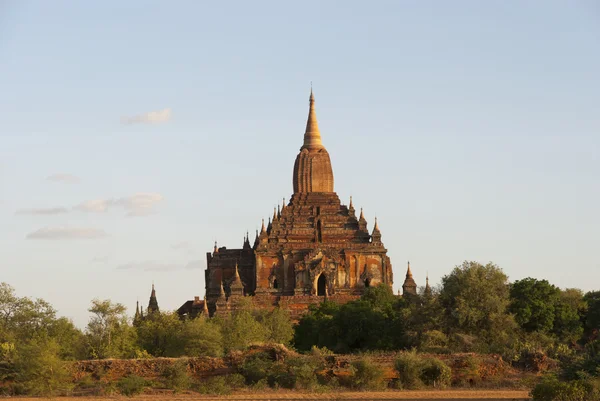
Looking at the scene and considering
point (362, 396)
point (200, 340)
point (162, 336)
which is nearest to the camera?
point (362, 396)

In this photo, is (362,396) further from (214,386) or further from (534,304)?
(534,304)

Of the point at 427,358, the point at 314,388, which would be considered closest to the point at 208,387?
the point at 314,388

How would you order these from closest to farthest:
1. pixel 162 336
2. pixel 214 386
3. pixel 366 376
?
pixel 214 386
pixel 366 376
pixel 162 336

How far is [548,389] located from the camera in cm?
4050

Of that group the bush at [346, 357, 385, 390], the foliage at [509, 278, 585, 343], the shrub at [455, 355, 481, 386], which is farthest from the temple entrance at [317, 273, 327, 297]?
the bush at [346, 357, 385, 390]

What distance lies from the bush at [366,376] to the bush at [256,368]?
2829 mm

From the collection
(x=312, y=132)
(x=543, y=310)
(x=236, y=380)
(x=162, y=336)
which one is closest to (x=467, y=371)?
(x=236, y=380)

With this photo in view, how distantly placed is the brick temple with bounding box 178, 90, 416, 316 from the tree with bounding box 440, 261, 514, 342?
22.1 m

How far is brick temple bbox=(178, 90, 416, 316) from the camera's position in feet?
269

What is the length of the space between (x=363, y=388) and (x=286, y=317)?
2114 centimetres

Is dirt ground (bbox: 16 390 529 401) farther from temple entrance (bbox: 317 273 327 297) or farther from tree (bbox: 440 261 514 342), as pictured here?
temple entrance (bbox: 317 273 327 297)

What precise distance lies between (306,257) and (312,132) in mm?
11077

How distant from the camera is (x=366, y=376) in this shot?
151ft

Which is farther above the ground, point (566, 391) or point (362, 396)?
point (362, 396)
